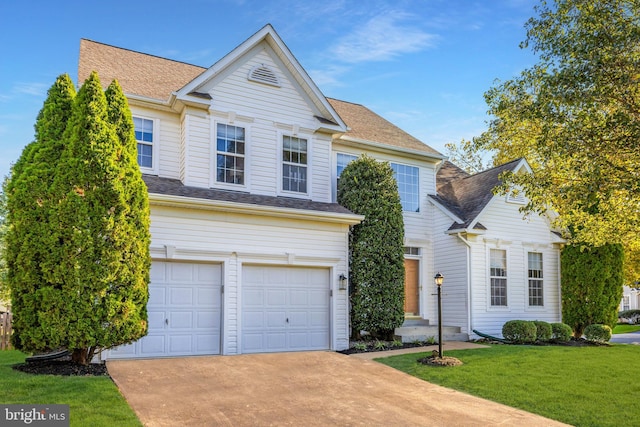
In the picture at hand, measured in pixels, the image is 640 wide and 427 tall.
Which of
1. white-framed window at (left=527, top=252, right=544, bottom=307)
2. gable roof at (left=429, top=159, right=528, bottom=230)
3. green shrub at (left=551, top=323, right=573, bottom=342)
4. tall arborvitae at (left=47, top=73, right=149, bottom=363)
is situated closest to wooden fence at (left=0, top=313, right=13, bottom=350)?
tall arborvitae at (left=47, top=73, right=149, bottom=363)

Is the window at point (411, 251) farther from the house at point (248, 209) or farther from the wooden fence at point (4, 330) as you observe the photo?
the wooden fence at point (4, 330)

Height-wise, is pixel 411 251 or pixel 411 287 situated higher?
pixel 411 251

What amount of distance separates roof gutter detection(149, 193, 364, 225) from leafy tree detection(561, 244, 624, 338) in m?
8.63

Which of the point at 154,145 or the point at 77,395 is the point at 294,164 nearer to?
the point at 154,145

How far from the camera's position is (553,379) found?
10.3 metres

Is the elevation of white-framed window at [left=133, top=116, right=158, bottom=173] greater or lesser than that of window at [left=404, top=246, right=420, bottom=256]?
greater

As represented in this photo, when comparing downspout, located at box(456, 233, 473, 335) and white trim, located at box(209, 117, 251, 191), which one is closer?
white trim, located at box(209, 117, 251, 191)

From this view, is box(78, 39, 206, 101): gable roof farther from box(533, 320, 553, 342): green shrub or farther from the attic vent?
box(533, 320, 553, 342): green shrub

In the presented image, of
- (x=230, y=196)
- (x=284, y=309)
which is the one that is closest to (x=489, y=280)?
(x=284, y=309)

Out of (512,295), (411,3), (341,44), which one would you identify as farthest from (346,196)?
(512,295)

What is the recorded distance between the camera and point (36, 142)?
399 inches

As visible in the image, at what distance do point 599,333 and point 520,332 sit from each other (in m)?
2.55

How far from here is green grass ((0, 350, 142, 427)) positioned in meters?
6.89

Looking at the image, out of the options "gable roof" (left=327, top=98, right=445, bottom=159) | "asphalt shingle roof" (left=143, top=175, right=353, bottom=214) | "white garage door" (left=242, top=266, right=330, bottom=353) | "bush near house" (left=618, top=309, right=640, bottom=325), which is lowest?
"bush near house" (left=618, top=309, right=640, bottom=325)
